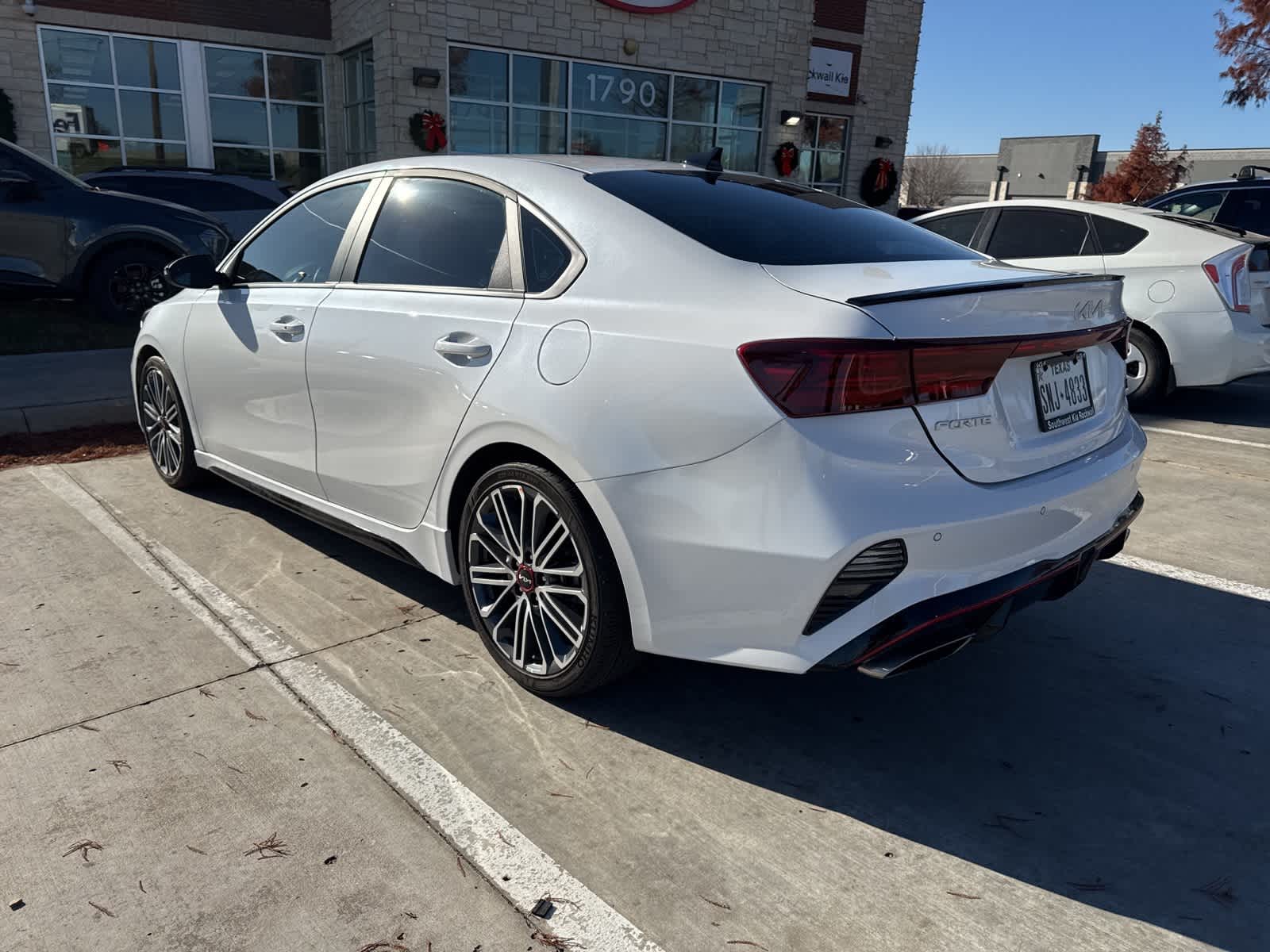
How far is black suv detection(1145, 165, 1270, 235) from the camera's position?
382 inches

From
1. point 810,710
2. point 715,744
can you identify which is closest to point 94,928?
point 715,744

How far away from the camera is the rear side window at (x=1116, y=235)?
7.50 m

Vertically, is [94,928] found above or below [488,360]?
below

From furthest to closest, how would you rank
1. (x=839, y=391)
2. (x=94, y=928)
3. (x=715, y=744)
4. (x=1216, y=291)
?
(x=1216, y=291) < (x=715, y=744) < (x=839, y=391) < (x=94, y=928)

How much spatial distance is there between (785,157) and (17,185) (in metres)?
15.0

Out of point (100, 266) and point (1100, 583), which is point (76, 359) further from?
point (1100, 583)

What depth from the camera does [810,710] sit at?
10.1 ft

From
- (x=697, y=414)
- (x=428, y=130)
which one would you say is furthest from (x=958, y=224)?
(x=428, y=130)

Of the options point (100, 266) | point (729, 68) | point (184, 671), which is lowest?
point (184, 671)

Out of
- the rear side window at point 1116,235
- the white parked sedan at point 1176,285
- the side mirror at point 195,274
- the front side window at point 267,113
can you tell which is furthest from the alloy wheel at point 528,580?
the front side window at point 267,113

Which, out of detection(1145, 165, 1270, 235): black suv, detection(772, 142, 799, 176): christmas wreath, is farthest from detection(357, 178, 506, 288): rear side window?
detection(772, 142, 799, 176): christmas wreath

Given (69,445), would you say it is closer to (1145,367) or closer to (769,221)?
(769,221)

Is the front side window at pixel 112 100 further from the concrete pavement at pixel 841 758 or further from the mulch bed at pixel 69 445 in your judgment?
the concrete pavement at pixel 841 758

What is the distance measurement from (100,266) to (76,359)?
1.71m
